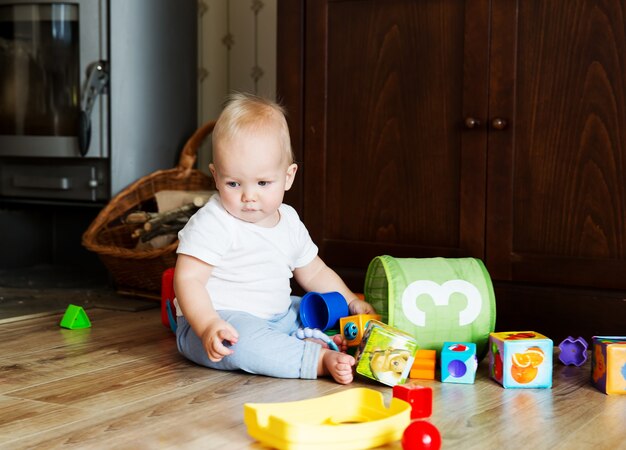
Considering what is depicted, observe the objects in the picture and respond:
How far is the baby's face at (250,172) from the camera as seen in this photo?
5.47 feet

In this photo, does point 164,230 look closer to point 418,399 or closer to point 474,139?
point 474,139

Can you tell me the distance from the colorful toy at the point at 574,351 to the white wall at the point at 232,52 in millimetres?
1485

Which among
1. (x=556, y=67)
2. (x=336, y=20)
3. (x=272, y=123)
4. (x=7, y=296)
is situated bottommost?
(x=7, y=296)

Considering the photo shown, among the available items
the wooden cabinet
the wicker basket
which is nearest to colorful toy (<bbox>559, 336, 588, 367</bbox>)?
the wooden cabinet

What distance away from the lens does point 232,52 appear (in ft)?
9.92

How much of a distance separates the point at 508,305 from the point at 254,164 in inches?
27.7

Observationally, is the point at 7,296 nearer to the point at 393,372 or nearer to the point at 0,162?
the point at 0,162

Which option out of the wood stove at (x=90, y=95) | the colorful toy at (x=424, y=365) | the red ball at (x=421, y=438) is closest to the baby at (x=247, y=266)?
the colorful toy at (x=424, y=365)

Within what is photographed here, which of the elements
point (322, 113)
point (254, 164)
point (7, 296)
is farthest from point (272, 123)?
point (7, 296)

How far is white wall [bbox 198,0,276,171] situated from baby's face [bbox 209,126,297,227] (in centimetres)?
123

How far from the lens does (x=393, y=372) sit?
1543 mm

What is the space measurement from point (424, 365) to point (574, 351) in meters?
0.33

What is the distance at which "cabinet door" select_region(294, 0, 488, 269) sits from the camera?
198 centimetres

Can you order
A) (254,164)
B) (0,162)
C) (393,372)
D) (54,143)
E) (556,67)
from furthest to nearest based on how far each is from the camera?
(0,162), (54,143), (556,67), (254,164), (393,372)
